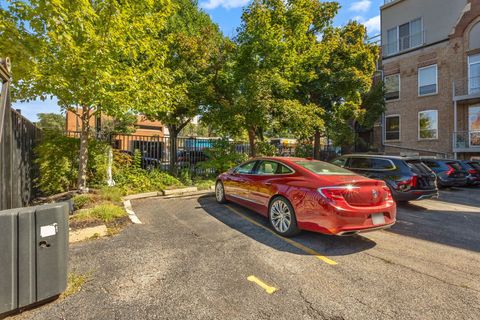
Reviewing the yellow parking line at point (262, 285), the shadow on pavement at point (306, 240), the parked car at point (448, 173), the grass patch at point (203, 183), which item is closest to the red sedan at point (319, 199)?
the shadow on pavement at point (306, 240)

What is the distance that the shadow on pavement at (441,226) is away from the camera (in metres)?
4.82

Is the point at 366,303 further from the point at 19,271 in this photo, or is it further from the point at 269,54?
the point at 269,54

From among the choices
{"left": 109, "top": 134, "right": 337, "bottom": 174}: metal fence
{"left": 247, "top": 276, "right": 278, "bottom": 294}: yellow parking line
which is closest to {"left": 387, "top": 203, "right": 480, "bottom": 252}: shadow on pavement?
{"left": 247, "top": 276, "right": 278, "bottom": 294}: yellow parking line

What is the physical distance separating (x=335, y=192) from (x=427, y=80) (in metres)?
20.1

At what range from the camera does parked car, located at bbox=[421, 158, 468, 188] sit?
1048 cm

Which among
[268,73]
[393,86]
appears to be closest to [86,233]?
[268,73]

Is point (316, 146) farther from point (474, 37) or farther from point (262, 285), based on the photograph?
point (474, 37)

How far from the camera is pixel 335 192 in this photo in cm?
421

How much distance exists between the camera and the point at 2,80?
3.46 meters

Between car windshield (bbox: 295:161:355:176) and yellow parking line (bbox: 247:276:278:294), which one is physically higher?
car windshield (bbox: 295:161:355:176)

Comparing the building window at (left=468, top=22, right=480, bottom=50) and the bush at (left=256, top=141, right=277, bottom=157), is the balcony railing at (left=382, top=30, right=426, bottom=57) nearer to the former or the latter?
the building window at (left=468, top=22, right=480, bottom=50)

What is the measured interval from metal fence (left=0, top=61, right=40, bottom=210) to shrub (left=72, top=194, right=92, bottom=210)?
40.4 inches

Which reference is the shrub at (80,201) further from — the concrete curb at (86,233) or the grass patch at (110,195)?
the concrete curb at (86,233)

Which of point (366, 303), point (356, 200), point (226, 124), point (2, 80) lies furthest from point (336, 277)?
point (226, 124)
